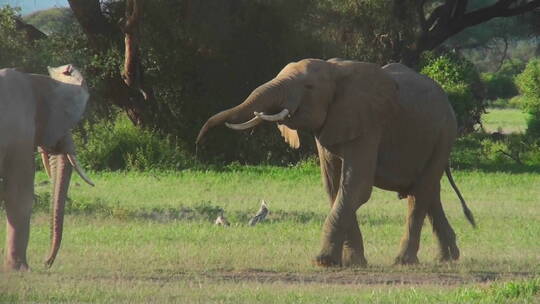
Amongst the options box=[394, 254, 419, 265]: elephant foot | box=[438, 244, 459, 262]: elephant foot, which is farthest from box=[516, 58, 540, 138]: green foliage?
box=[394, 254, 419, 265]: elephant foot

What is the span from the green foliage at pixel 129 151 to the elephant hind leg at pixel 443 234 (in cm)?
Result: 1277

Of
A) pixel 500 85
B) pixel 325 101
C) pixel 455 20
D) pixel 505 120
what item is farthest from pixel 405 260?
pixel 500 85

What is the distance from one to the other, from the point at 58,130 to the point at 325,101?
92.4 inches

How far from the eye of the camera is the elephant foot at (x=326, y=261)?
41.5 ft

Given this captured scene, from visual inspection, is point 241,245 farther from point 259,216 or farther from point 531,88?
point 531,88

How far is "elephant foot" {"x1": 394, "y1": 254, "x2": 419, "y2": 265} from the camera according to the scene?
13180 millimetres

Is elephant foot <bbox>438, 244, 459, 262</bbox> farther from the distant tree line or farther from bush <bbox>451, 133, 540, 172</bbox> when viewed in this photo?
bush <bbox>451, 133, 540, 172</bbox>

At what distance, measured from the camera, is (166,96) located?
2811 centimetres

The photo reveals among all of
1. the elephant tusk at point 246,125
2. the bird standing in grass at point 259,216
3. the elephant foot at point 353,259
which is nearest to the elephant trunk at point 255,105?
the elephant tusk at point 246,125

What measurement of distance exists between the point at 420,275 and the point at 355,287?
4.01 ft

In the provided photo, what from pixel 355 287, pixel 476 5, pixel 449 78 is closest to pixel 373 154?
pixel 355 287

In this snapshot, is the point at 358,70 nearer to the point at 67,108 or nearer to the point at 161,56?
the point at 67,108

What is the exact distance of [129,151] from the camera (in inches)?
1067

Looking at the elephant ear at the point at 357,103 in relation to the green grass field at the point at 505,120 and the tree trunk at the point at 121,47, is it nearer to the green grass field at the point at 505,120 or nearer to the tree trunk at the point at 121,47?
the tree trunk at the point at 121,47
